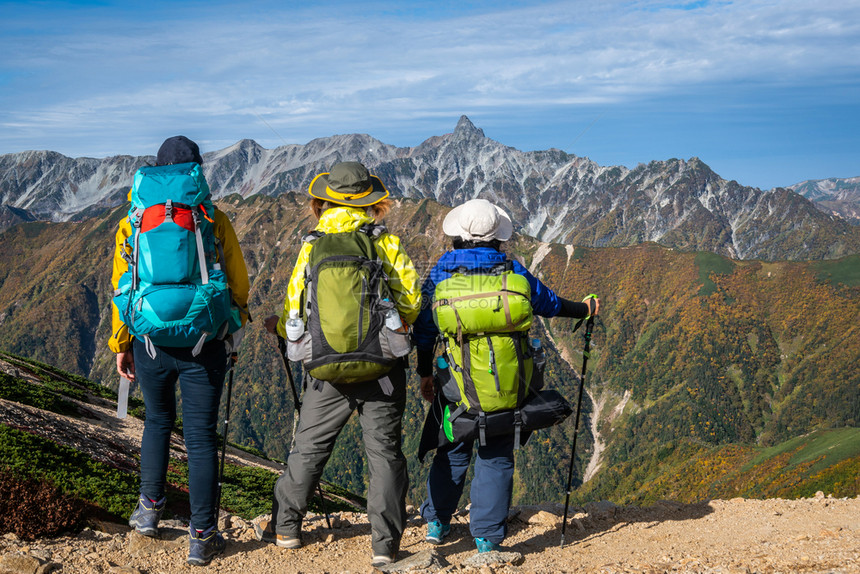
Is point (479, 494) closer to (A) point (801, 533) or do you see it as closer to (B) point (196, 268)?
(B) point (196, 268)

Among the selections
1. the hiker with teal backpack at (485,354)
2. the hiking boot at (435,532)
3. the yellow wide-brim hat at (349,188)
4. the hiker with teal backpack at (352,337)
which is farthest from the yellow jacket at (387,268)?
the hiking boot at (435,532)

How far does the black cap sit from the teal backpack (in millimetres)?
283

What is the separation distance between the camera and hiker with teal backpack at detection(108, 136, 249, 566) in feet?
21.2

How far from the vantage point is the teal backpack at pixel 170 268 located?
6.43 metres

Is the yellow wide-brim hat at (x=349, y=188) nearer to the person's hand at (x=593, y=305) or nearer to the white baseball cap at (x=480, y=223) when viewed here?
the white baseball cap at (x=480, y=223)

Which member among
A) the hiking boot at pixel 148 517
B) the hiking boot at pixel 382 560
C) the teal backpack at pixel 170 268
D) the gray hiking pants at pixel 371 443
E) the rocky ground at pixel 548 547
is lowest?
the rocky ground at pixel 548 547

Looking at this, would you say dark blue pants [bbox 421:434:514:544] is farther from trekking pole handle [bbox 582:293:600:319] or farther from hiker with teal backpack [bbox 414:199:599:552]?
trekking pole handle [bbox 582:293:600:319]

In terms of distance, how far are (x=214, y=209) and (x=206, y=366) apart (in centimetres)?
185

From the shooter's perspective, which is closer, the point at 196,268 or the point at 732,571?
the point at 196,268

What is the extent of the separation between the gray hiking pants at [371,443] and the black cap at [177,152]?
3048 mm

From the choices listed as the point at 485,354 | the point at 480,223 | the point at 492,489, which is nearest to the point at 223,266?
the point at 480,223

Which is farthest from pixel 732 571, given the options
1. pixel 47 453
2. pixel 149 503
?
pixel 47 453

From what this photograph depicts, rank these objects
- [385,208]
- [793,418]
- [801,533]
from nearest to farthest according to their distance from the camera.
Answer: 1. [385,208]
2. [801,533]
3. [793,418]

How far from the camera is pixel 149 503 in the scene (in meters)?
7.45
